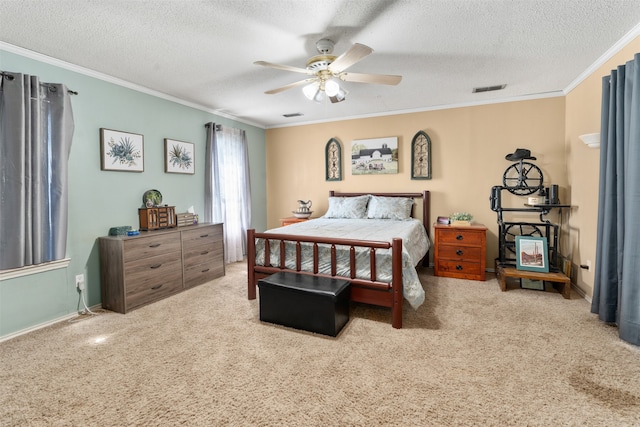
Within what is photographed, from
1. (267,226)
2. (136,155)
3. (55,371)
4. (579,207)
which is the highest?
(136,155)

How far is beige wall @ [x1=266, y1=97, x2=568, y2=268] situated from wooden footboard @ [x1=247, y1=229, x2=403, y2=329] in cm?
243

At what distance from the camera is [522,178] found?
12.8 ft

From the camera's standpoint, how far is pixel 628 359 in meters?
2.08

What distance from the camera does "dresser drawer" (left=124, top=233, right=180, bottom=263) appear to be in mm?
3037

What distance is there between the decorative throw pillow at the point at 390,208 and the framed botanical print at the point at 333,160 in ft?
3.22

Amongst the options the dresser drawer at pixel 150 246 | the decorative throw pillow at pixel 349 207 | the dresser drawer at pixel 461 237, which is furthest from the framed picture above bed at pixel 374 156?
the dresser drawer at pixel 150 246

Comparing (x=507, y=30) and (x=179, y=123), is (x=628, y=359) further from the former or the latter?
(x=179, y=123)

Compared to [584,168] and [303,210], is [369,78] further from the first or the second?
[303,210]

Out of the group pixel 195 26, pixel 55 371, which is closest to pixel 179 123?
pixel 195 26

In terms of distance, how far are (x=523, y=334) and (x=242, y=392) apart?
2.25 meters

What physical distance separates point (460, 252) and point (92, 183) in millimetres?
4444

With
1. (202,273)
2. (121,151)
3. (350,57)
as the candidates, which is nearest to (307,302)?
(350,57)

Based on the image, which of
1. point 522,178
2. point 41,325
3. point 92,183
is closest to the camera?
point 41,325

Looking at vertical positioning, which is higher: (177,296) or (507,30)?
(507,30)
